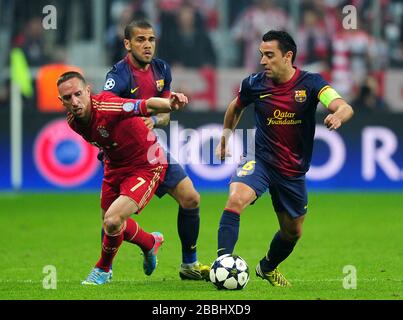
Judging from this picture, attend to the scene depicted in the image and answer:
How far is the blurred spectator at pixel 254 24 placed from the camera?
1967 cm

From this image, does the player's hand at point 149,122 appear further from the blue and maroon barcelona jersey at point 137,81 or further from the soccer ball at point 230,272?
the soccer ball at point 230,272

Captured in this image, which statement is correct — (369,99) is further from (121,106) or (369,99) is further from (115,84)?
(121,106)

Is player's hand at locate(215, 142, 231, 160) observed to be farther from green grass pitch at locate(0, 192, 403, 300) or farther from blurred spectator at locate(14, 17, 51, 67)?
blurred spectator at locate(14, 17, 51, 67)

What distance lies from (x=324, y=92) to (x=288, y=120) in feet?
1.36

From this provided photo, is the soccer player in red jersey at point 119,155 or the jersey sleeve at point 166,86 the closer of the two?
the soccer player in red jersey at point 119,155

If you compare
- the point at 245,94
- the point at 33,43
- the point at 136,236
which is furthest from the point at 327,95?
the point at 33,43

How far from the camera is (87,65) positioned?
1959 centimetres

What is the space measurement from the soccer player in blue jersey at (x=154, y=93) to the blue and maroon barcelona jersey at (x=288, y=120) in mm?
886

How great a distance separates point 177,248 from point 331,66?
8.13m

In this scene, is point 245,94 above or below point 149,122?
above

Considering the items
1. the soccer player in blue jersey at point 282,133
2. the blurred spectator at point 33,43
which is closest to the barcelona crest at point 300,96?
the soccer player in blue jersey at point 282,133

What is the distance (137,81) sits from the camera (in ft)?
31.7

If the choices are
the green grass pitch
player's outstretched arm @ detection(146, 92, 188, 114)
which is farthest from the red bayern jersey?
the green grass pitch
